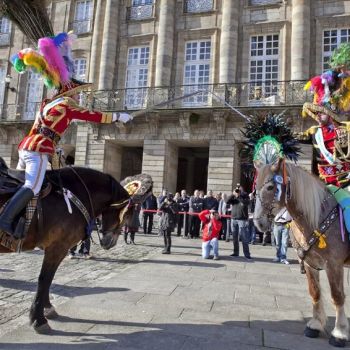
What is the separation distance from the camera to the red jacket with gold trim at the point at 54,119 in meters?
4.46

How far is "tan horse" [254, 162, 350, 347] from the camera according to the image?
4246mm

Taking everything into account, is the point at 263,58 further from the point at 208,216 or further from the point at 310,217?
the point at 310,217

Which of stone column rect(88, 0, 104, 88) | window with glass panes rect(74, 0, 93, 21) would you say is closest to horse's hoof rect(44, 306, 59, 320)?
stone column rect(88, 0, 104, 88)

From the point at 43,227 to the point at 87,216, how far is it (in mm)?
526

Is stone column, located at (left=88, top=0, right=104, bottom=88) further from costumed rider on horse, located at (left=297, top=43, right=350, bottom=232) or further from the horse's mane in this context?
the horse's mane

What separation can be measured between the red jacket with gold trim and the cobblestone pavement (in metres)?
2.04

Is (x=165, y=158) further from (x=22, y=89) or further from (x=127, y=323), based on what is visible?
(x=127, y=323)

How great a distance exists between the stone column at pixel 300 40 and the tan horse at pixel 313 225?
1640cm

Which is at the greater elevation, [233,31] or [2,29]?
[2,29]

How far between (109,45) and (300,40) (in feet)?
35.8

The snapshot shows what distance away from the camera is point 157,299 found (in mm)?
5641

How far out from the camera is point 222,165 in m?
19.6

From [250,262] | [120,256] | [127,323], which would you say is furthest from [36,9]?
[250,262]

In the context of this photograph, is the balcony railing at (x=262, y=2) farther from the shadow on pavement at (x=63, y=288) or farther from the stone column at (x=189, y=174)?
the shadow on pavement at (x=63, y=288)
